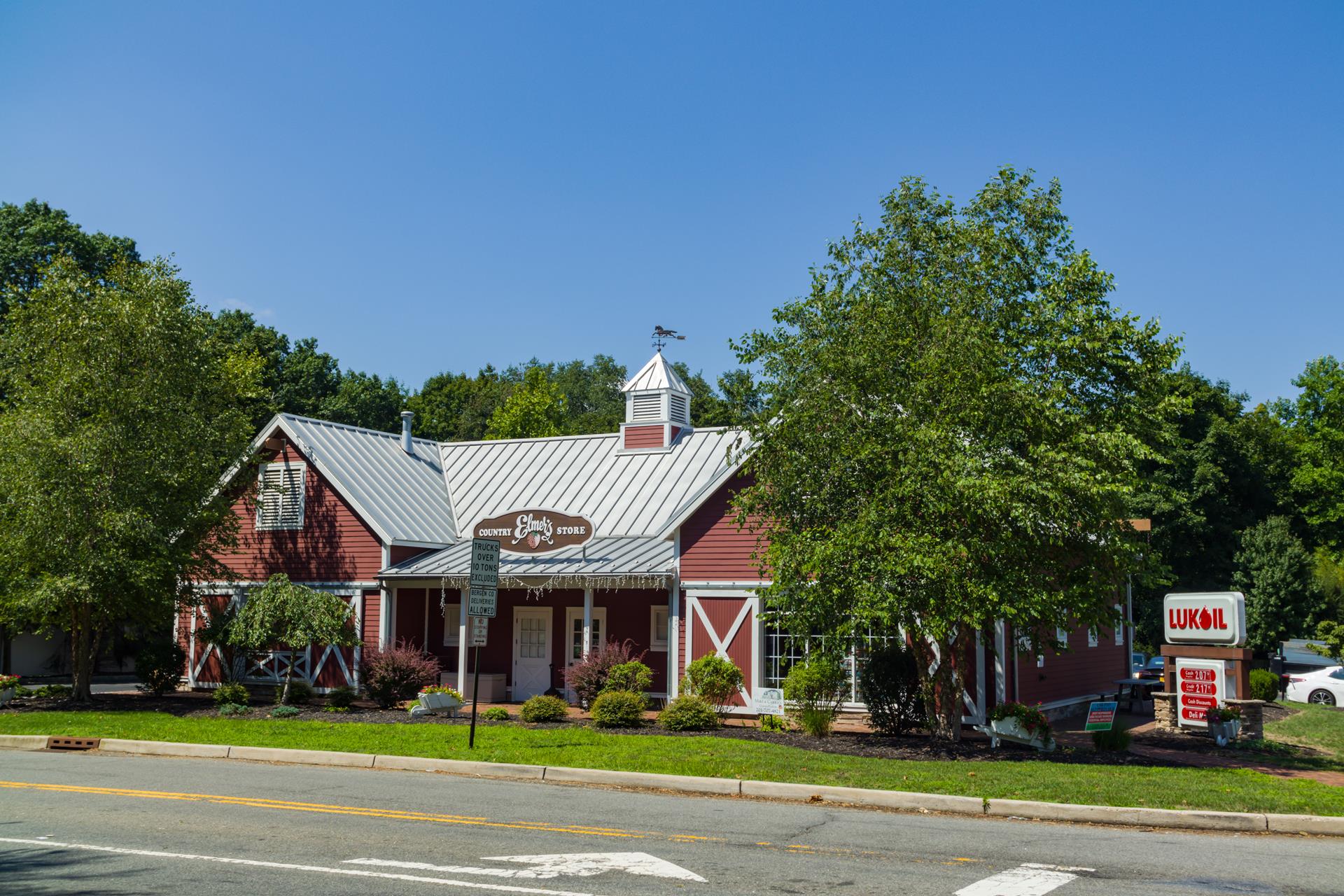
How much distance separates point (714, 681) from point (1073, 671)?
9.13 meters

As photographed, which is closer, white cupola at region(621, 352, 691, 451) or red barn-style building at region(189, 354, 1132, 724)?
red barn-style building at region(189, 354, 1132, 724)

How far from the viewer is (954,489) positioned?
1554 cm

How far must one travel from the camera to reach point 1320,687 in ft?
108

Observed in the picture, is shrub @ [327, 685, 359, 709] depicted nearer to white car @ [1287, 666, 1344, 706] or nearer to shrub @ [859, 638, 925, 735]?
shrub @ [859, 638, 925, 735]

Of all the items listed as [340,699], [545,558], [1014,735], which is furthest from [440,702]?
[1014,735]

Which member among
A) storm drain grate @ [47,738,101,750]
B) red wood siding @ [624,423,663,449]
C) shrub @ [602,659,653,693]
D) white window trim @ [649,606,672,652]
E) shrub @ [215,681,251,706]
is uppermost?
red wood siding @ [624,423,663,449]

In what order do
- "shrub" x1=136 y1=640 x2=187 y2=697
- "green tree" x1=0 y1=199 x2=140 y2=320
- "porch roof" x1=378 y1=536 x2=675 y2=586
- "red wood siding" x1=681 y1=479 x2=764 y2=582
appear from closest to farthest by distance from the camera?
1. "red wood siding" x1=681 y1=479 x2=764 y2=582
2. "porch roof" x1=378 y1=536 x2=675 y2=586
3. "shrub" x1=136 y1=640 x2=187 y2=697
4. "green tree" x1=0 y1=199 x2=140 y2=320

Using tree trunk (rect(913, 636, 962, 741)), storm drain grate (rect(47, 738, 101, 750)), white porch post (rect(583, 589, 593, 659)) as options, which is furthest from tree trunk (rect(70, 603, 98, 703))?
tree trunk (rect(913, 636, 962, 741))

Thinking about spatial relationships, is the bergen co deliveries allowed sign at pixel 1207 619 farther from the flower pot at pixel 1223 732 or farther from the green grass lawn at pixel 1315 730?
the green grass lawn at pixel 1315 730

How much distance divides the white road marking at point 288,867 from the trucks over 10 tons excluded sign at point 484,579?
711 cm

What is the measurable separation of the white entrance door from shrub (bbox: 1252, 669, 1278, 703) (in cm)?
1853

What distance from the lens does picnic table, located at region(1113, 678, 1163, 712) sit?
26234 millimetres

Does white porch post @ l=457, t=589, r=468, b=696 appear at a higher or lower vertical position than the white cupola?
lower

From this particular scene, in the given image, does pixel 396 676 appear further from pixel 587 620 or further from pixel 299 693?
pixel 587 620
